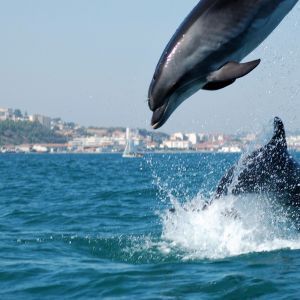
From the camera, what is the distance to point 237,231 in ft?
45.3

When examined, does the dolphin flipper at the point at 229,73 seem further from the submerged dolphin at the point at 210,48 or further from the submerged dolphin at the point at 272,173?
the submerged dolphin at the point at 272,173

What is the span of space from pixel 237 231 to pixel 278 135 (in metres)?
1.92

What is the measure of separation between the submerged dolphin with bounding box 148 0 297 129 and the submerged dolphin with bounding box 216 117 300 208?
6160mm

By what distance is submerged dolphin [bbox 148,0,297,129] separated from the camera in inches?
255

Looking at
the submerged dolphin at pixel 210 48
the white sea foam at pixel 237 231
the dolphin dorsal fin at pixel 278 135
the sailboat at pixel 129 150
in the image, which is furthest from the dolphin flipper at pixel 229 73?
the sailboat at pixel 129 150

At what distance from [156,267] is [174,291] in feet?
5.66

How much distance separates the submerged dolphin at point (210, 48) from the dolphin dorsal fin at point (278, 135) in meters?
6.29

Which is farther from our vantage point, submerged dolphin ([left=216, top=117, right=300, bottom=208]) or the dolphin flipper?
submerged dolphin ([left=216, top=117, right=300, bottom=208])

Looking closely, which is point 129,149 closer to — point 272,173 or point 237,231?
point 237,231

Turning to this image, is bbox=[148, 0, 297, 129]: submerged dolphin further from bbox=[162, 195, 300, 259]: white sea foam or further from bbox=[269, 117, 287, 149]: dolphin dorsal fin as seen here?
bbox=[162, 195, 300, 259]: white sea foam

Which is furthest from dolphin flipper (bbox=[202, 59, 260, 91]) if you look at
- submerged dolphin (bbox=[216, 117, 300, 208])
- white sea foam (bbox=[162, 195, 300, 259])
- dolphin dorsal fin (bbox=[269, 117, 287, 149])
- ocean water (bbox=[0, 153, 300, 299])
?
white sea foam (bbox=[162, 195, 300, 259])

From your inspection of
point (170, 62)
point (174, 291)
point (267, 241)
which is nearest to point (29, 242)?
point (267, 241)

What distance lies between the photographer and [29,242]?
49.0ft

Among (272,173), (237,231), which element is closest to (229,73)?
(272,173)
